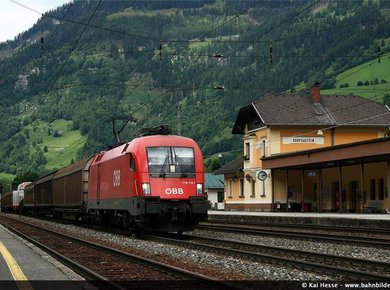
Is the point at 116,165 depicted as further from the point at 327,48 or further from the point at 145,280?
the point at 327,48

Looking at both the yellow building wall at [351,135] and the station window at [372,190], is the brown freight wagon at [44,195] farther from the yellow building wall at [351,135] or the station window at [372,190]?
the yellow building wall at [351,135]

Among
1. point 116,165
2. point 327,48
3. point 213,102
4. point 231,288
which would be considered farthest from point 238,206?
point 327,48

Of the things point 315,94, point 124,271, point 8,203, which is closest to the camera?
point 124,271

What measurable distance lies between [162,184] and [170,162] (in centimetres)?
87

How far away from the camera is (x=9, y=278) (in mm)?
11281

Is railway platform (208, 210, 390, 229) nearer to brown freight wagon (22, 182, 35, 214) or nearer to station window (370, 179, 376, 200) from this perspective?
station window (370, 179, 376, 200)

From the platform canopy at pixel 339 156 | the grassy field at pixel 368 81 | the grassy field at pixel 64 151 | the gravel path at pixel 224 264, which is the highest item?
the grassy field at pixel 368 81

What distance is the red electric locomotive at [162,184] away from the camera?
20922 mm

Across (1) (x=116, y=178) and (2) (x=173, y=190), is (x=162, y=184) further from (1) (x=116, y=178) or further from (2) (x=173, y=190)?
(1) (x=116, y=178)

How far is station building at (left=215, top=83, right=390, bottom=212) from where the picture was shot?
47781 mm

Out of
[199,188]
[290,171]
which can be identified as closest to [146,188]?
[199,188]

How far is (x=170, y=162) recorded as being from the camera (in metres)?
21.6

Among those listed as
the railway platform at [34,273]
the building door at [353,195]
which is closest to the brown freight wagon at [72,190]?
the railway platform at [34,273]

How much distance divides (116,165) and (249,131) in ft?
127
